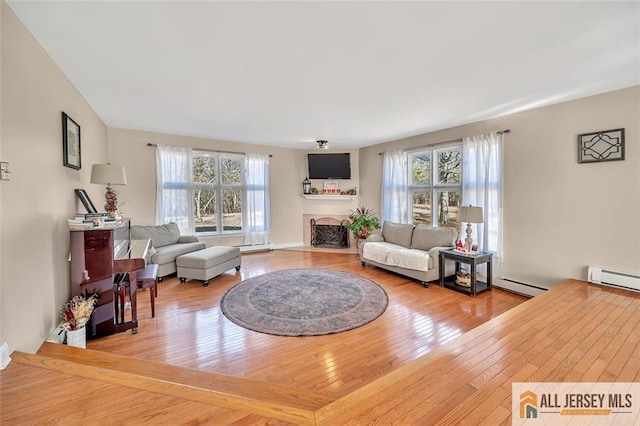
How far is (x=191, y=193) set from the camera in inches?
217

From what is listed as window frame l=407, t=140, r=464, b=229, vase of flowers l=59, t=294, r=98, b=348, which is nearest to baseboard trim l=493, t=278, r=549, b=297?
window frame l=407, t=140, r=464, b=229

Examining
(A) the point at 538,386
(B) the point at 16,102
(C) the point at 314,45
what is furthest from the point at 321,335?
(B) the point at 16,102

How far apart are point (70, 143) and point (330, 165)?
16.0 feet

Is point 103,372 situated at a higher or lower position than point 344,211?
lower

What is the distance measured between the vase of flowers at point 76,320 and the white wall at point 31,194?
0.42ft

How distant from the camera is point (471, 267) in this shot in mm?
3656

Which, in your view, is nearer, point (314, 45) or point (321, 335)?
point (314, 45)

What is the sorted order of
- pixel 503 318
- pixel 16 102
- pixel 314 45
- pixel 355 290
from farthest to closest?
pixel 355 290 < pixel 503 318 < pixel 314 45 < pixel 16 102

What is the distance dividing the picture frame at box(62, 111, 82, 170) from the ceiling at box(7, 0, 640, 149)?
1.55 ft

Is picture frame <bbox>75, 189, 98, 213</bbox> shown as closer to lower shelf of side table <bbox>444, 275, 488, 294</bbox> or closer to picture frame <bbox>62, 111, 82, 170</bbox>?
picture frame <bbox>62, 111, 82, 170</bbox>

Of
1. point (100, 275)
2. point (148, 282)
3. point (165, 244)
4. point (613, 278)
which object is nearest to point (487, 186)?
point (613, 278)

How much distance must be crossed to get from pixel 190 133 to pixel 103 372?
4528mm

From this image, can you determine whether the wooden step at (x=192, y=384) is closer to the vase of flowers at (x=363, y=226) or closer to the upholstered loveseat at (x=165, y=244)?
the upholstered loveseat at (x=165, y=244)

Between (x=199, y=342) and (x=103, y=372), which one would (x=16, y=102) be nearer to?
(x=103, y=372)
